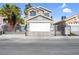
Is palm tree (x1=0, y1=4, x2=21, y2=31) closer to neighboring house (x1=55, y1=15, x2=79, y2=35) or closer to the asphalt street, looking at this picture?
the asphalt street

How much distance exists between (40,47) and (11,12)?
1.02 m

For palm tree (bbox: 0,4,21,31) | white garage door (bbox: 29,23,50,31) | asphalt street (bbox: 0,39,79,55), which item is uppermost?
palm tree (bbox: 0,4,21,31)

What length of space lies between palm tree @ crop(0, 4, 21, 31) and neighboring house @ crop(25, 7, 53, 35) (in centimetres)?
25

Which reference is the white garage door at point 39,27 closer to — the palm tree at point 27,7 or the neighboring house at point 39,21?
the neighboring house at point 39,21

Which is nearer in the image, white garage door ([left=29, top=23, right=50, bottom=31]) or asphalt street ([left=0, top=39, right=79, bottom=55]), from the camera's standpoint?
asphalt street ([left=0, top=39, right=79, bottom=55])

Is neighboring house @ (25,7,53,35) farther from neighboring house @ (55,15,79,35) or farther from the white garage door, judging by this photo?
neighboring house @ (55,15,79,35)

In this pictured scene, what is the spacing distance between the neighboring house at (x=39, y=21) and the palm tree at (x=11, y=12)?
0.82 ft

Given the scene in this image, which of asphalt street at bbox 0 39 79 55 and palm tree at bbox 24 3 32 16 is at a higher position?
palm tree at bbox 24 3 32 16

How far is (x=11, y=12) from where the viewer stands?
545 cm

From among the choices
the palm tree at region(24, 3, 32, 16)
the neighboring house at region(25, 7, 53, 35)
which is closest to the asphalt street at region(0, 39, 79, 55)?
the neighboring house at region(25, 7, 53, 35)

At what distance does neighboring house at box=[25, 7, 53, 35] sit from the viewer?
5320 millimetres

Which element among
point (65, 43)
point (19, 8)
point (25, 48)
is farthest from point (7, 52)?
point (65, 43)

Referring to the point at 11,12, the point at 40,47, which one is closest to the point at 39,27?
the point at 40,47

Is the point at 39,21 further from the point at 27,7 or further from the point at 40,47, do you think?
the point at 40,47
